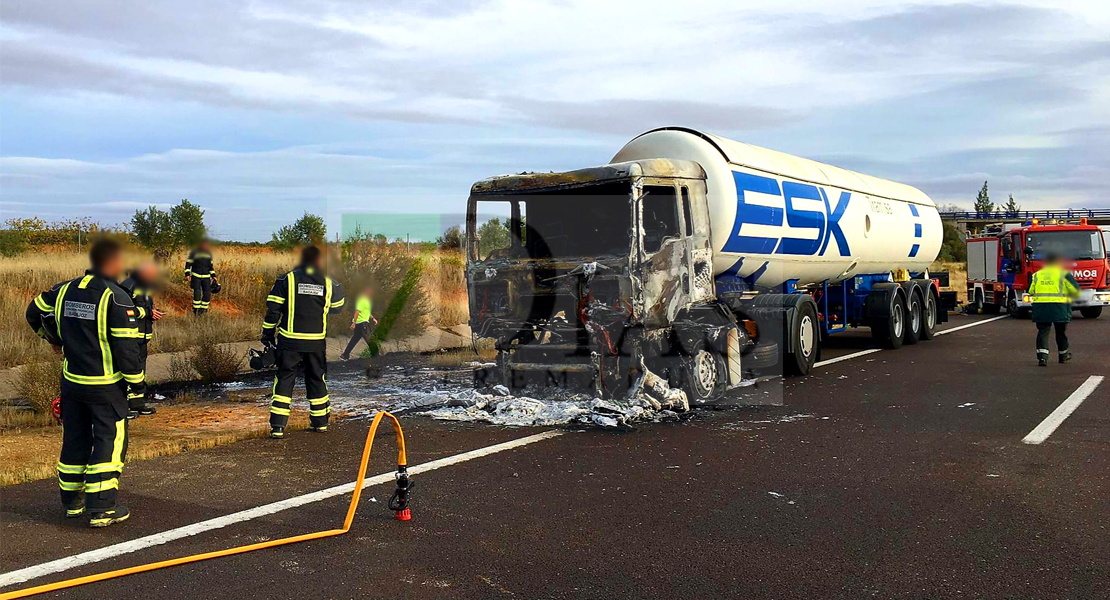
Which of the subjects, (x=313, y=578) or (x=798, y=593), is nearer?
(x=798, y=593)

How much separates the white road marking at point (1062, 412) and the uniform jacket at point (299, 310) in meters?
6.32

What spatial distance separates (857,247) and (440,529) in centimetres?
1098

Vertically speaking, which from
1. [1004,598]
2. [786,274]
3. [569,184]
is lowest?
[1004,598]

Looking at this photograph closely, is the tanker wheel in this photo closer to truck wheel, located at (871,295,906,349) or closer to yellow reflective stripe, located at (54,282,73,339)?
truck wheel, located at (871,295,906,349)

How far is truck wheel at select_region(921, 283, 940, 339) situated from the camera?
57.9ft

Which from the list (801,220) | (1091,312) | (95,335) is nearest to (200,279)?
(801,220)

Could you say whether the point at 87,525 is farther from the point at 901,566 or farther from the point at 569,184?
the point at 569,184

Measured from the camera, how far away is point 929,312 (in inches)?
704

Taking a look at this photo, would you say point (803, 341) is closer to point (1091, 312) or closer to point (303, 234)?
point (303, 234)

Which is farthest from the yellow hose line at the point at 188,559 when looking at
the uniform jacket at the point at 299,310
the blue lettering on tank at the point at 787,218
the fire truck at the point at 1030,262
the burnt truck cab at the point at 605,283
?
the fire truck at the point at 1030,262

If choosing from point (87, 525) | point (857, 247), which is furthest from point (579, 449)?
point (857, 247)

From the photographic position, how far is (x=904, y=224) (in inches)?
671

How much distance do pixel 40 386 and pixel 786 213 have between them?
29.8 feet

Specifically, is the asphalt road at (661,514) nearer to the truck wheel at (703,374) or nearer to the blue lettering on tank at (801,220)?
the truck wheel at (703,374)
